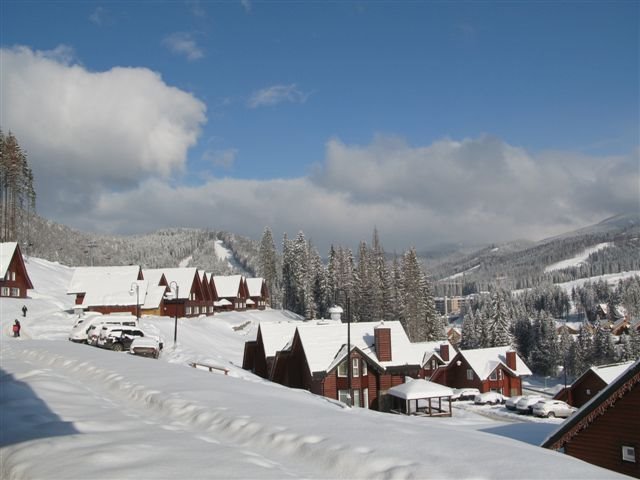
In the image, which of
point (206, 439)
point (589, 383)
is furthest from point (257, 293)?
point (206, 439)

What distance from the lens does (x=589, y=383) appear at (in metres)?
59.0

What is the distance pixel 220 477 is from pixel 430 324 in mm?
96168

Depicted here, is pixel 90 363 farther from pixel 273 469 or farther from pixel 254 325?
pixel 254 325

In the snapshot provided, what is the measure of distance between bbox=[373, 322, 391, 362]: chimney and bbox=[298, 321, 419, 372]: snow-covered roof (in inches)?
17.3

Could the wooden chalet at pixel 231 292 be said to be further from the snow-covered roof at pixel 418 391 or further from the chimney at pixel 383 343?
the snow-covered roof at pixel 418 391

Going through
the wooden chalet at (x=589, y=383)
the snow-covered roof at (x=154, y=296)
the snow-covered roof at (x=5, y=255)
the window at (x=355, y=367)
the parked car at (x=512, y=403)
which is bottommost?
the parked car at (x=512, y=403)

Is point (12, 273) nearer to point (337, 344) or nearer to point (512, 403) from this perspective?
point (337, 344)

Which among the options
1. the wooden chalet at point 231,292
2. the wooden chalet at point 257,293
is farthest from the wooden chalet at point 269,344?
the wooden chalet at point 257,293

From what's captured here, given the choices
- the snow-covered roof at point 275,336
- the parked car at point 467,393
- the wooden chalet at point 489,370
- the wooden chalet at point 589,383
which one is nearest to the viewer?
the snow-covered roof at point 275,336

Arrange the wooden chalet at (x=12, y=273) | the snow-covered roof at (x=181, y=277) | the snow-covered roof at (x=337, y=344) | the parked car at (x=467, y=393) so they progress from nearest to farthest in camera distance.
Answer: the snow-covered roof at (x=337, y=344) → the wooden chalet at (x=12, y=273) → the parked car at (x=467, y=393) → the snow-covered roof at (x=181, y=277)

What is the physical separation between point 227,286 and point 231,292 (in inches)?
69.3

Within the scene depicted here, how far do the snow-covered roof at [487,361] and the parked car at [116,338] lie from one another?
50244mm

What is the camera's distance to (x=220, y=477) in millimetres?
7684

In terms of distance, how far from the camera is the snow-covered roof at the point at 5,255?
209ft
